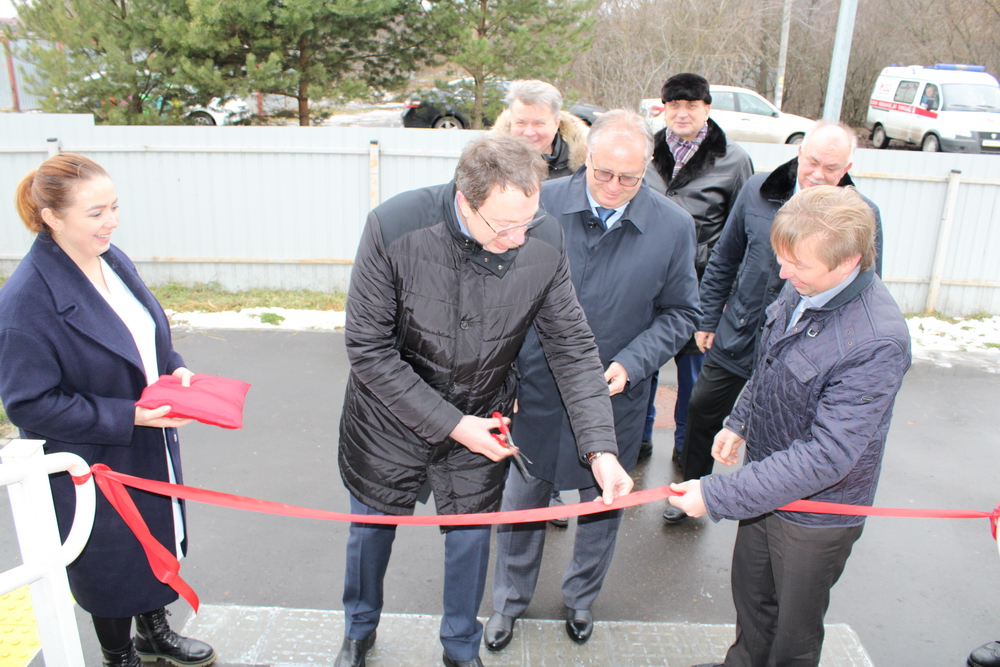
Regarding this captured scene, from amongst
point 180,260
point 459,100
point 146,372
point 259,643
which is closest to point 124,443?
point 146,372

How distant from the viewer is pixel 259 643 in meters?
2.93

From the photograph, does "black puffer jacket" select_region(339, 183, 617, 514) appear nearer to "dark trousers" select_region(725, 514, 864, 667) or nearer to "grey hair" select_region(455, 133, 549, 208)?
"grey hair" select_region(455, 133, 549, 208)

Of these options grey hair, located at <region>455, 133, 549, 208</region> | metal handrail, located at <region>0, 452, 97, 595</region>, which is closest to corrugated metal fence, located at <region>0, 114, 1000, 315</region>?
grey hair, located at <region>455, 133, 549, 208</region>

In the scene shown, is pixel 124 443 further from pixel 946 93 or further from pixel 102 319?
pixel 946 93

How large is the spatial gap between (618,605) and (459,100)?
998 centimetres

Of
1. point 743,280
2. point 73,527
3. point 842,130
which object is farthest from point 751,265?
point 73,527

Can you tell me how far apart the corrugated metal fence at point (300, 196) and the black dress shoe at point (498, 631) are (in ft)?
18.4

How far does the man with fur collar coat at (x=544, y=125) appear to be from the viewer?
13.5 ft

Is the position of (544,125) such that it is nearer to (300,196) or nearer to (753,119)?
(300,196)

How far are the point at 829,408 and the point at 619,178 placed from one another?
113 centimetres

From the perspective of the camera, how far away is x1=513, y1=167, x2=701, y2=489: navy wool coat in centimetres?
291

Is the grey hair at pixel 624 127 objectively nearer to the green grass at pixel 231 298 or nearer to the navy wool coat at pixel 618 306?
the navy wool coat at pixel 618 306

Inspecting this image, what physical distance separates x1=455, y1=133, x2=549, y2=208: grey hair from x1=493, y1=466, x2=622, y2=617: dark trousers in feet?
4.40

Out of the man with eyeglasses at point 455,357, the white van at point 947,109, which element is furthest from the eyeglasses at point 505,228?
the white van at point 947,109
